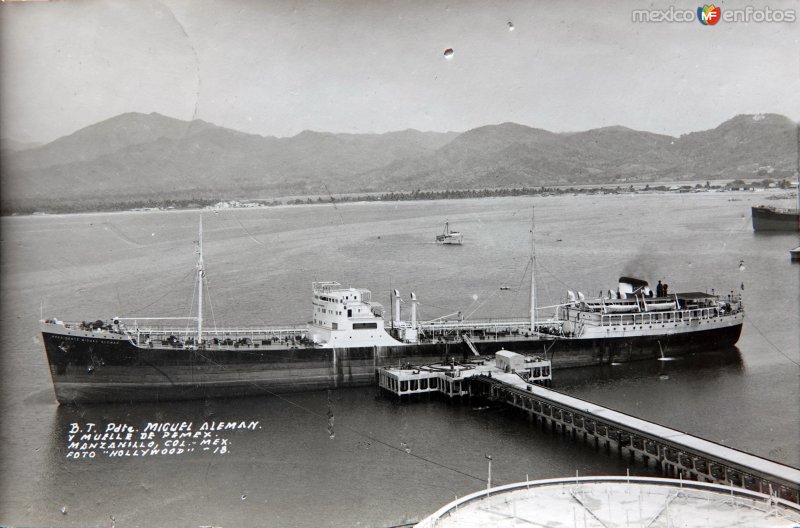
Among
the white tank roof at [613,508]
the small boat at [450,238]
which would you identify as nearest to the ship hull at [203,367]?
the white tank roof at [613,508]

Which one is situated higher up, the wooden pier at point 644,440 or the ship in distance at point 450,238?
the ship in distance at point 450,238

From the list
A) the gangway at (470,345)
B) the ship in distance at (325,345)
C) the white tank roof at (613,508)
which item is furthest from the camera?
the gangway at (470,345)

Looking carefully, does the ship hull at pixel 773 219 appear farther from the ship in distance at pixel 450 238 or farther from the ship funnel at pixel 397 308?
the ship funnel at pixel 397 308

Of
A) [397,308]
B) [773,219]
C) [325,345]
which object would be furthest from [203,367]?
[773,219]

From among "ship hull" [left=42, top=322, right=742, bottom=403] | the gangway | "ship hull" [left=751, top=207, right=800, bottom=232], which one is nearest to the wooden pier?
the gangway

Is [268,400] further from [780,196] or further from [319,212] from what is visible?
[319,212]

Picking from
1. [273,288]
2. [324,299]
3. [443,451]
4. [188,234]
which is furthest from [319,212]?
[443,451]

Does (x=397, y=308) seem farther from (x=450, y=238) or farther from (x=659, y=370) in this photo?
(x=450, y=238)
